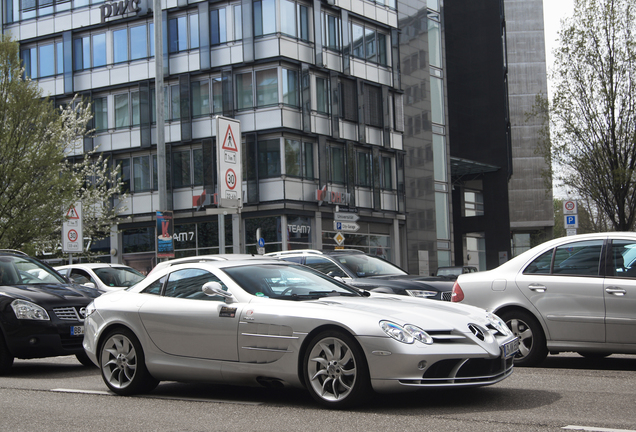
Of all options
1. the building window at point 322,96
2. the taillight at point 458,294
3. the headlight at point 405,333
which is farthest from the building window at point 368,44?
the headlight at point 405,333

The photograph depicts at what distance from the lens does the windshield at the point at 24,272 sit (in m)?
11.1

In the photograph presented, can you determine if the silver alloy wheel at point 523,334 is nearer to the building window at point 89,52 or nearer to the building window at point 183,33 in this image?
the building window at point 183,33

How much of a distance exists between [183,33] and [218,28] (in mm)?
1864

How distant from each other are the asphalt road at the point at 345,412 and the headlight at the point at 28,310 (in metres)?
1.50

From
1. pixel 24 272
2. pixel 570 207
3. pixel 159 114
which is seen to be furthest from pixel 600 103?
pixel 24 272

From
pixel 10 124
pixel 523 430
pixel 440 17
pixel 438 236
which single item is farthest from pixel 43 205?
pixel 440 17

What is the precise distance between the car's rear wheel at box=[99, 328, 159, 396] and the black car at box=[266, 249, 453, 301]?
16.1 feet

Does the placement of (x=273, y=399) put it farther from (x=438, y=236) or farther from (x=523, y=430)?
(x=438, y=236)

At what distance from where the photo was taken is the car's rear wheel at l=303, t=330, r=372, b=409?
617 centimetres

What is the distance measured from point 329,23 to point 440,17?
12782mm

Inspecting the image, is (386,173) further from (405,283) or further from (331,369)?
(331,369)

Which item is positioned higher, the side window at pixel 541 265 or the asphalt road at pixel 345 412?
the side window at pixel 541 265

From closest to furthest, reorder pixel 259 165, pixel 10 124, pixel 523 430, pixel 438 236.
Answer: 1. pixel 523 430
2. pixel 10 124
3. pixel 259 165
4. pixel 438 236

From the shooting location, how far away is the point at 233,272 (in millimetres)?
7422
